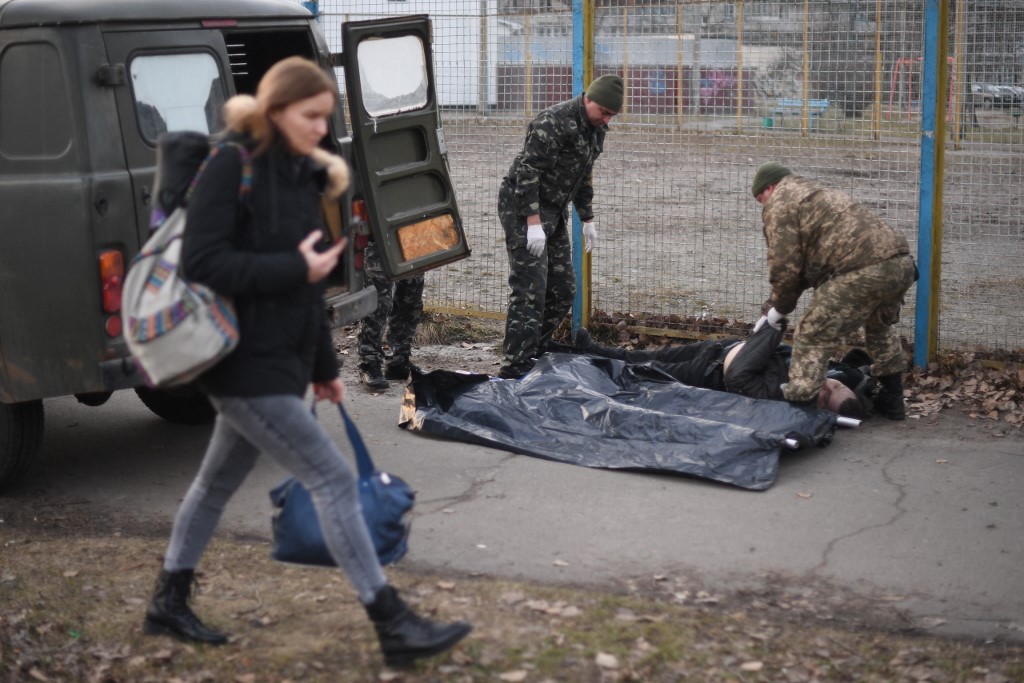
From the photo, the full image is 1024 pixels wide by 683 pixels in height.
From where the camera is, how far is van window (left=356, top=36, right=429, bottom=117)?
655cm

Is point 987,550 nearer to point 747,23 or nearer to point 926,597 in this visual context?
point 926,597

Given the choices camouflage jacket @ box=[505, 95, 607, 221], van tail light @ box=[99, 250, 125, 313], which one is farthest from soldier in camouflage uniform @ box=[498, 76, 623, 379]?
van tail light @ box=[99, 250, 125, 313]

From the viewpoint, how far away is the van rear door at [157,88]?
5426mm

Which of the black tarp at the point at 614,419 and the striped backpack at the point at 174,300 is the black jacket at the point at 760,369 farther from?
the striped backpack at the point at 174,300

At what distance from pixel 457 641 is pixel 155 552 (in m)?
1.89

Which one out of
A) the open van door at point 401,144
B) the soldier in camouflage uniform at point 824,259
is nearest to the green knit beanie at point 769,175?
the soldier in camouflage uniform at point 824,259

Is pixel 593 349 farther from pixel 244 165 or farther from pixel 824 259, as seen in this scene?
pixel 244 165

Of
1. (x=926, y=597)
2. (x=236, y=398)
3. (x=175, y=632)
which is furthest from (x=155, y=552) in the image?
(x=926, y=597)

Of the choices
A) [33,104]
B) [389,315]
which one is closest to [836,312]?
[389,315]

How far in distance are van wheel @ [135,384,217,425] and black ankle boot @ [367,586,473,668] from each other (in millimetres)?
3559

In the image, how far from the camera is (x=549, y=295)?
8.10 meters

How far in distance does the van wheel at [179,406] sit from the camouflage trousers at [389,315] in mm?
1230

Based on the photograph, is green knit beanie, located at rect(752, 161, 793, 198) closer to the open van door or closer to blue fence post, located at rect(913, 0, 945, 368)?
blue fence post, located at rect(913, 0, 945, 368)

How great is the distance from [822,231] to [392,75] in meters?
2.60
